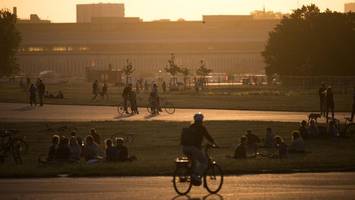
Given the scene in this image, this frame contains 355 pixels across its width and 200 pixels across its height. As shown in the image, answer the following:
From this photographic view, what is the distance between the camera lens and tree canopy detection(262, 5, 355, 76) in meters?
111

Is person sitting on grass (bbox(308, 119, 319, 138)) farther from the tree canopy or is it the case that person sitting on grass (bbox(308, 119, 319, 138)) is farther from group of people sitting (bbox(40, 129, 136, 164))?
the tree canopy

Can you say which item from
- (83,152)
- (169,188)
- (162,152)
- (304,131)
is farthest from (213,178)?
(304,131)

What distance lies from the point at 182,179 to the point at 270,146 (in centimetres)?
1212

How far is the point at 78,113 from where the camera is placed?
58062 millimetres

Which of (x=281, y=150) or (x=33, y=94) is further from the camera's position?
(x=33, y=94)

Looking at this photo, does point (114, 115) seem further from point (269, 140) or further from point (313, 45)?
point (313, 45)

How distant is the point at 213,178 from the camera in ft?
74.8

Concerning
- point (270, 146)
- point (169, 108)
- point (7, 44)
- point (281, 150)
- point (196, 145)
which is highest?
point (7, 44)

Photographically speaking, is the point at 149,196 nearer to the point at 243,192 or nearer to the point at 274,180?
the point at 243,192

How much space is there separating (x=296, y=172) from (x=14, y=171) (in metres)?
8.34

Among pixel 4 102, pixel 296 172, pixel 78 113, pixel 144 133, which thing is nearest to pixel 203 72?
pixel 4 102

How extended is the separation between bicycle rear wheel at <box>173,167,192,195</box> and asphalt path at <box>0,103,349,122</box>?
93.0ft

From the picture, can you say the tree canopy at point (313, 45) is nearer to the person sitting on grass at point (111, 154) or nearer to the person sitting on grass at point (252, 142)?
the person sitting on grass at point (252, 142)

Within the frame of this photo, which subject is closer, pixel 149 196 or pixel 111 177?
pixel 149 196
